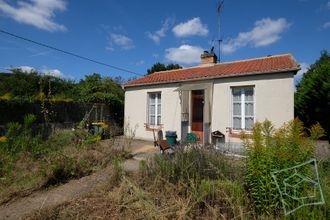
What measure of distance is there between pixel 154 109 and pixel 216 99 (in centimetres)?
520

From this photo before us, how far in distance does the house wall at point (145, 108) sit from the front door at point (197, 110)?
3.18ft

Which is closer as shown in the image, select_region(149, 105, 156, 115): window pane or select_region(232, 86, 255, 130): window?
select_region(232, 86, 255, 130): window

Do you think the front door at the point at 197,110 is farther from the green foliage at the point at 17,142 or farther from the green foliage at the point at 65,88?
the green foliage at the point at 17,142

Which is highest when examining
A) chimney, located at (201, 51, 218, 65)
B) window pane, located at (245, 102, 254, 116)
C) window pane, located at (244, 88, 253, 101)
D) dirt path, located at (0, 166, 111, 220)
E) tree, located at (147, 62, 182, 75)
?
tree, located at (147, 62, 182, 75)

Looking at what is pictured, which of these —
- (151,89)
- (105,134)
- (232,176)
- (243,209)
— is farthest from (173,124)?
(243,209)

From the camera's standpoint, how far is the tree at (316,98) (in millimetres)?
13552

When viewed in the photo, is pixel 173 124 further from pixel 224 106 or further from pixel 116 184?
pixel 116 184

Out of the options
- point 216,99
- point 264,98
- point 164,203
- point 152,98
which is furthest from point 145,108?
point 164,203

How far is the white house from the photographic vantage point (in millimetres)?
11461

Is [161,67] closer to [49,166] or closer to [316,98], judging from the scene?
[316,98]

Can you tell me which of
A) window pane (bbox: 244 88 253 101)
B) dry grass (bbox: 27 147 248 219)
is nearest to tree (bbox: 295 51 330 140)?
window pane (bbox: 244 88 253 101)

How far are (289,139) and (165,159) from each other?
3.23m

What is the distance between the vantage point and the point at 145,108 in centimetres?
1733

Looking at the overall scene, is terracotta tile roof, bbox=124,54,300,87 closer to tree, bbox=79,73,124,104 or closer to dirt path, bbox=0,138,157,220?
tree, bbox=79,73,124,104
